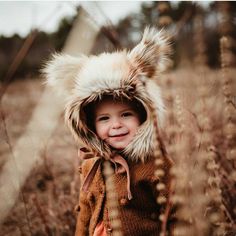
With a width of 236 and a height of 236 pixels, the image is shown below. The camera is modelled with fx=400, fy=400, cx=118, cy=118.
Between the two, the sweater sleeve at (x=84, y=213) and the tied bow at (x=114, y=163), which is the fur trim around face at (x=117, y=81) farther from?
the sweater sleeve at (x=84, y=213)

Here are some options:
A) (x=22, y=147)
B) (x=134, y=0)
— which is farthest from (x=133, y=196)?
(x=22, y=147)

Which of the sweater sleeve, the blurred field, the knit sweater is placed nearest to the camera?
the knit sweater

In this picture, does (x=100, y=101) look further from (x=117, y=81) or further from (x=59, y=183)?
(x=59, y=183)

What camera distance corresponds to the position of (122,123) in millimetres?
2012

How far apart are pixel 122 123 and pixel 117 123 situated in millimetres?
38

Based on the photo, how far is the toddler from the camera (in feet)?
6.47

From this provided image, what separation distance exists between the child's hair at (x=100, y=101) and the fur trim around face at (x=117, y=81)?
0.13ft

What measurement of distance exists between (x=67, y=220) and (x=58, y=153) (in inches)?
79.0

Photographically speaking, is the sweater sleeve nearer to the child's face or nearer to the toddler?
the toddler

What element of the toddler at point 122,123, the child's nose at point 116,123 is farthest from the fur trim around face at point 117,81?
the child's nose at point 116,123

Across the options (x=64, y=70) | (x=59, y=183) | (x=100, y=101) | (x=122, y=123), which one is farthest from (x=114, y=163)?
(x=59, y=183)

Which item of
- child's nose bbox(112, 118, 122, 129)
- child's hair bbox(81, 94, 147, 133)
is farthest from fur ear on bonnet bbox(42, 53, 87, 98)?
child's nose bbox(112, 118, 122, 129)

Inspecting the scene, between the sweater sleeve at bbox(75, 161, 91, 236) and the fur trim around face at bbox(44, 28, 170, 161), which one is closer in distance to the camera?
the fur trim around face at bbox(44, 28, 170, 161)

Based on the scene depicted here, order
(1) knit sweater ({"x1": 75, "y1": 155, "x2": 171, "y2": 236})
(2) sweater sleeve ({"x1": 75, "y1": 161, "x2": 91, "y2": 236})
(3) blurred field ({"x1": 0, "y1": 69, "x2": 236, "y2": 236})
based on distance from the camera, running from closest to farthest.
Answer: (1) knit sweater ({"x1": 75, "y1": 155, "x2": 171, "y2": 236})
(3) blurred field ({"x1": 0, "y1": 69, "x2": 236, "y2": 236})
(2) sweater sleeve ({"x1": 75, "y1": 161, "x2": 91, "y2": 236})
